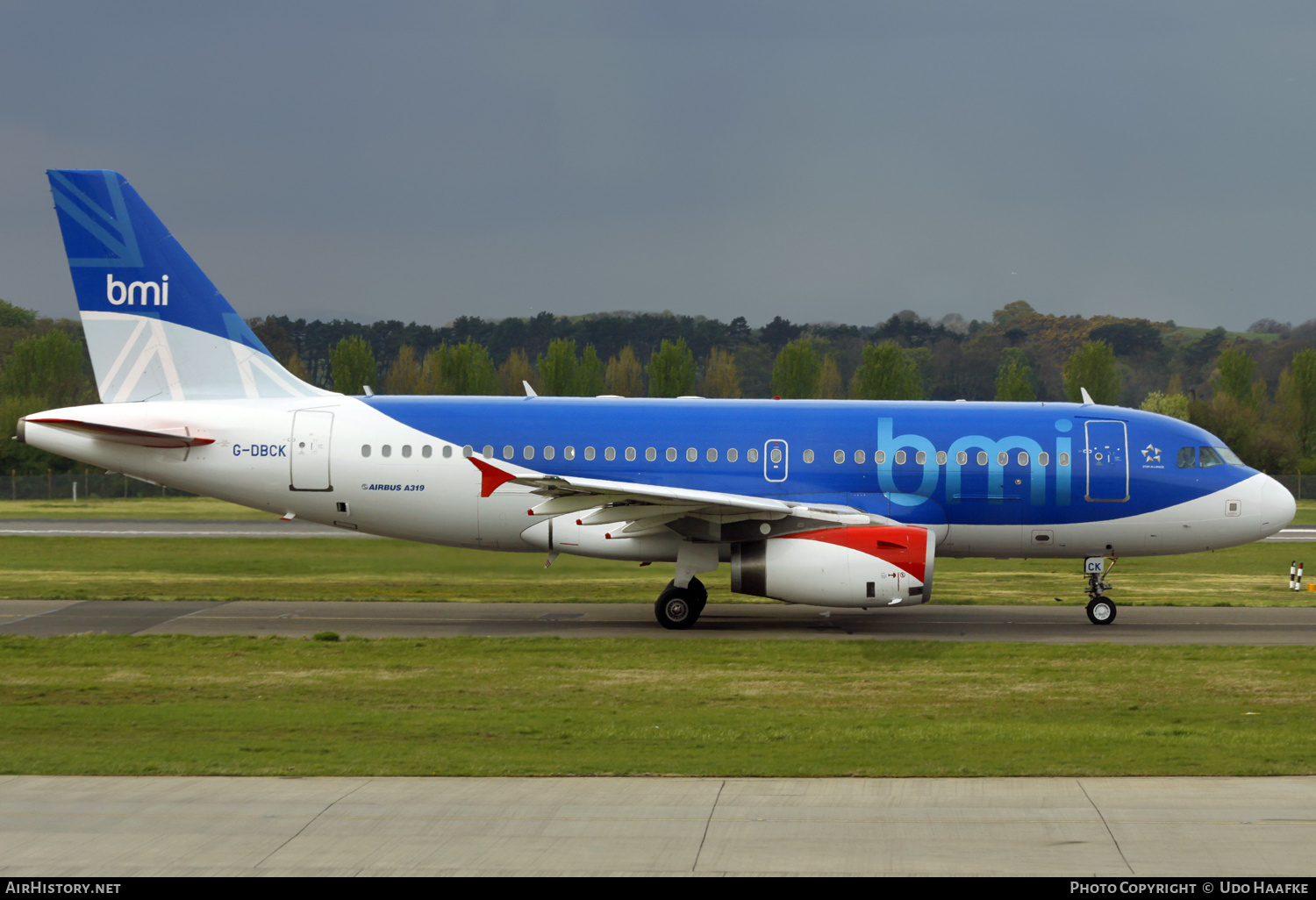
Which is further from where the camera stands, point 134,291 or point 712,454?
point 134,291

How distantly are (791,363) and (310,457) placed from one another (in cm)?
6574

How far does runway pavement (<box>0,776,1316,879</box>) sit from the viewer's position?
8469 mm

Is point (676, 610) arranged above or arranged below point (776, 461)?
below

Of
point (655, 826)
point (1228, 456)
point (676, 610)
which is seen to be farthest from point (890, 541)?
point (655, 826)

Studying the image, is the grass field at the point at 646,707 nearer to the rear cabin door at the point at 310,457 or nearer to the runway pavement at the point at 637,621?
the runway pavement at the point at 637,621

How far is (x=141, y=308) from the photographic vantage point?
23094mm

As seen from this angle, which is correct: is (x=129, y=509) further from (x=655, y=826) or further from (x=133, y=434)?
(x=655, y=826)

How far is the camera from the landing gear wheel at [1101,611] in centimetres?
2211

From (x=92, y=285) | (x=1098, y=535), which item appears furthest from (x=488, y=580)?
(x=1098, y=535)

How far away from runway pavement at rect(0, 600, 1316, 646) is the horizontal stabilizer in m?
3.11

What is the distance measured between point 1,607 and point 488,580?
1007cm

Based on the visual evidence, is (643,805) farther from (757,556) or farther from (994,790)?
(757,556)

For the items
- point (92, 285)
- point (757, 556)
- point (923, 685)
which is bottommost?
point (923, 685)

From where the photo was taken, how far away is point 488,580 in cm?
2870
